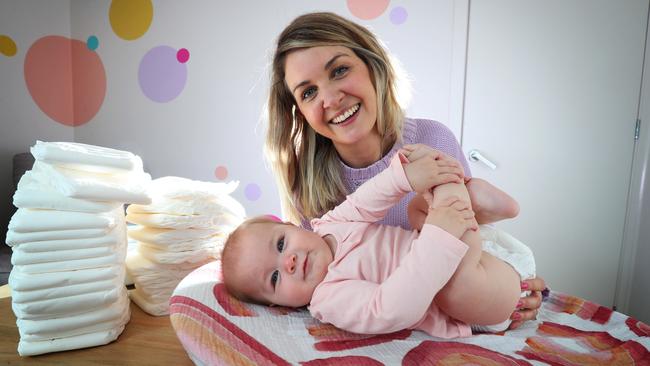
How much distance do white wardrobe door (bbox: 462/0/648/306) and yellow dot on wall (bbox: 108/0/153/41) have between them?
2509mm

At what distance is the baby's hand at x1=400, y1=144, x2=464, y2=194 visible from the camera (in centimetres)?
96

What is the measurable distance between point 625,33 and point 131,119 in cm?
359

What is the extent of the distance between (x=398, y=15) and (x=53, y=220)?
260 centimetres

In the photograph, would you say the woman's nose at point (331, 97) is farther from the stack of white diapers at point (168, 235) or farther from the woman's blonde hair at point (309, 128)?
the stack of white diapers at point (168, 235)

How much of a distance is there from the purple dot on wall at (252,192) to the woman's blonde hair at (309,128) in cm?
166

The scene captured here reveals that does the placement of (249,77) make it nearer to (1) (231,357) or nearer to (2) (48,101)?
(2) (48,101)

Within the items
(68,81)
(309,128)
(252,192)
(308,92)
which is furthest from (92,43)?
(308,92)

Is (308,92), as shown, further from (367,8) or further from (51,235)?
(367,8)

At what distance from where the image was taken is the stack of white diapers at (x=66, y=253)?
80 cm

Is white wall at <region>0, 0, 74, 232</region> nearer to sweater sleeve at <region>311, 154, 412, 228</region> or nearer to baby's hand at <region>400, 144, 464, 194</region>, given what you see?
sweater sleeve at <region>311, 154, 412, 228</region>

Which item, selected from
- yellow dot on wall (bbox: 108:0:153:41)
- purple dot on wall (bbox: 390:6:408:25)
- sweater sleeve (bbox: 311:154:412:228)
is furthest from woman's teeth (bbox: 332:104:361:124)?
yellow dot on wall (bbox: 108:0:153:41)

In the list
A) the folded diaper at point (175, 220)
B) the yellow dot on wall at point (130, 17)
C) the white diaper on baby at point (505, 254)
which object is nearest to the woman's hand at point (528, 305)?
the white diaper on baby at point (505, 254)

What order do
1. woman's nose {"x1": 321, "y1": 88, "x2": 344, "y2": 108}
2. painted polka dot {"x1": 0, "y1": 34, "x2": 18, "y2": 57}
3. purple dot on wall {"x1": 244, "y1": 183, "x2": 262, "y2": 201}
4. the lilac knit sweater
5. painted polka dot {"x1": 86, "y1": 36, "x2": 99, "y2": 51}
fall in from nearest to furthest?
woman's nose {"x1": 321, "y1": 88, "x2": 344, "y2": 108}
the lilac knit sweater
painted polka dot {"x1": 0, "y1": 34, "x2": 18, "y2": 57}
purple dot on wall {"x1": 244, "y1": 183, "x2": 262, "y2": 201}
painted polka dot {"x1": 86, "y1": 36, "x2": 99, "y2": 51}

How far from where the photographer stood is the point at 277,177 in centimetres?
162
